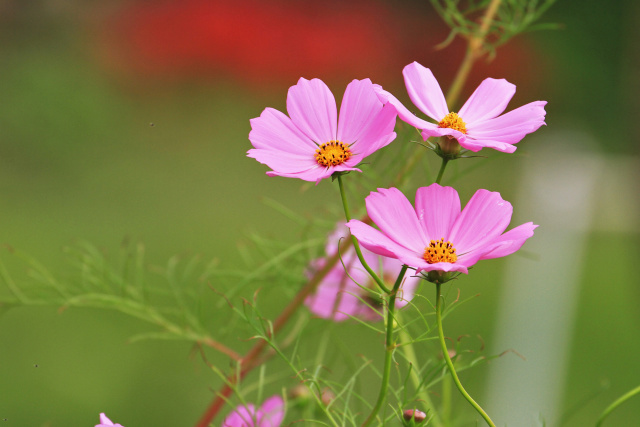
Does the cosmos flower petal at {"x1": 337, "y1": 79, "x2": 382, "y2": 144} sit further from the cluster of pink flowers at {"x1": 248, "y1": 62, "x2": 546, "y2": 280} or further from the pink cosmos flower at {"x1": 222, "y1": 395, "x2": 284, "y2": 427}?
the pink cosmos flower at {"x1": 222, "y1": 395, "x2": 284, "y2": 427}

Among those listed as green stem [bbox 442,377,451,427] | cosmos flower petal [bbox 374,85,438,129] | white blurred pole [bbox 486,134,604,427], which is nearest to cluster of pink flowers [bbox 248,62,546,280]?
cosmos flower petal [bbox 374,85,438,129]

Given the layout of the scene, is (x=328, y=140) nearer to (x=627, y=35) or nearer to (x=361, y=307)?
(x=361, y=307)

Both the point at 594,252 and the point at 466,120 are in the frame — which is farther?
the point at 594,252

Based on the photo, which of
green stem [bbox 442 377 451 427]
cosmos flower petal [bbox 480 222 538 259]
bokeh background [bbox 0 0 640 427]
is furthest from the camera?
bokeh background [bbox 0 0 640 427]

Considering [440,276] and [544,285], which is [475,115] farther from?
[544,285]

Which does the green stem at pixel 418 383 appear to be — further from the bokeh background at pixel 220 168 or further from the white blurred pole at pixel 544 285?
the white blurred pole at pixel 544 285

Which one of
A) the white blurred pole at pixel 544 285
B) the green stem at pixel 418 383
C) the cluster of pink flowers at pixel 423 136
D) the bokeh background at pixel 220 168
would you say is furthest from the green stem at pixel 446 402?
the white blurred pole at pixel 544 285

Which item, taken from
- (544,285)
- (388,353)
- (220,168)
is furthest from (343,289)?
(220,168)

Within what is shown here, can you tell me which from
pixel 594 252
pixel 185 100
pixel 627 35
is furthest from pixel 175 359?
pixel 627 35
